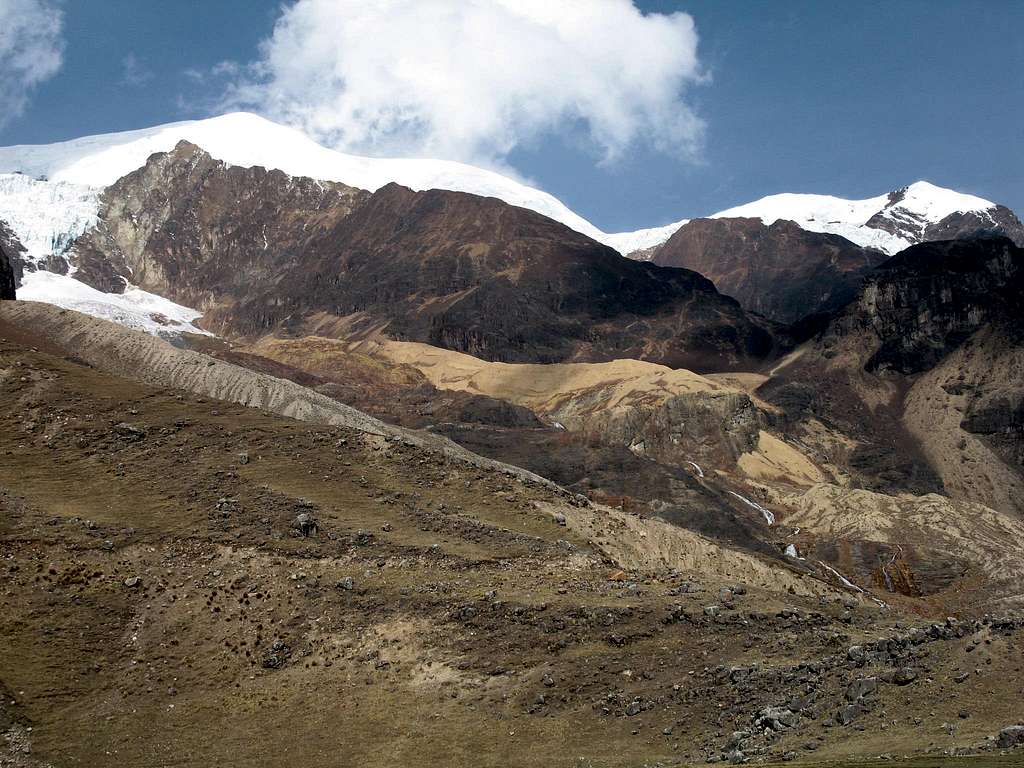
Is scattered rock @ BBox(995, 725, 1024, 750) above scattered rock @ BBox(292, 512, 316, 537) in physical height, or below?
below

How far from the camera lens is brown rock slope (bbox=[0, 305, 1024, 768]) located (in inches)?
1258

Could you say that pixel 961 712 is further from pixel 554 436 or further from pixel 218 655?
pixel 554 436

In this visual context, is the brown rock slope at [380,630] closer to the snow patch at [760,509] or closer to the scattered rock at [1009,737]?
the scattered rock at [1009,737]

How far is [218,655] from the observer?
3944cm

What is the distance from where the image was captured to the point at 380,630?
4072 centimetres

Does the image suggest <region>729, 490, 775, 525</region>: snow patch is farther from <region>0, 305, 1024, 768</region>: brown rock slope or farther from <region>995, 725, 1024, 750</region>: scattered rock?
<region>995, 725, 1024, 750</region>: scattered rock

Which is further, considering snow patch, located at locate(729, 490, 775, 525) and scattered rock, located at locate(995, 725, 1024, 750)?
snow patch, located at locate(729, 490, 775, 525)

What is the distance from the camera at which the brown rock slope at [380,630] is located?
1258 inches

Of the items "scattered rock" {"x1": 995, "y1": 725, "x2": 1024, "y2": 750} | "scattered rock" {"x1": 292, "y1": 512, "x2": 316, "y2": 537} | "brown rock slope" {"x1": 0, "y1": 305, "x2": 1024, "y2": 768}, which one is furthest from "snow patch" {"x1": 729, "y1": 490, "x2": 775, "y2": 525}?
"scattered rock" {"x1": 995, "y1": 725, "x2": 1024, "y2": 750}

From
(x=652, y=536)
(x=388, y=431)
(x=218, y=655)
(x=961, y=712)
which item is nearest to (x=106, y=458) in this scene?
(x=218, y=655)

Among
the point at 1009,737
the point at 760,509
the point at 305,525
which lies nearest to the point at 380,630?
the point at 305,525

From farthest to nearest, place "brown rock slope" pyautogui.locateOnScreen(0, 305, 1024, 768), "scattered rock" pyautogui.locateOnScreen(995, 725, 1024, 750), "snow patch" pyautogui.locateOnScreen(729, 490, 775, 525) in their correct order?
1. "snow patch" pyautogui.locateOnScreen(729, 490, 775, 525)
2. "brown rock slope" pyautogui.locateOnScreen(0, 305, 1024, 768)
3. "scattered rock" pyautogui.locateOnScreen(995, 725, 1024, 750)

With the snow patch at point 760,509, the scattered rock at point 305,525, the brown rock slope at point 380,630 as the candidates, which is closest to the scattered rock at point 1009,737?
the brown rock slope at point 380,630

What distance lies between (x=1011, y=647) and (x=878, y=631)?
7.79 m
